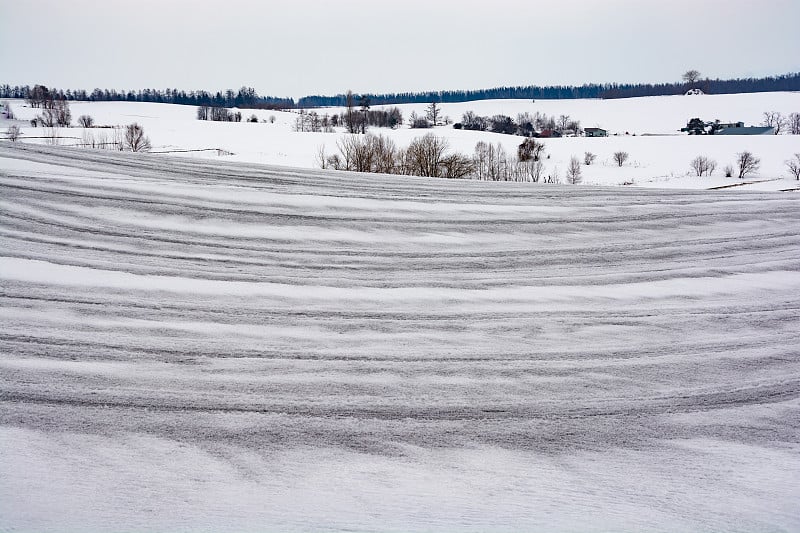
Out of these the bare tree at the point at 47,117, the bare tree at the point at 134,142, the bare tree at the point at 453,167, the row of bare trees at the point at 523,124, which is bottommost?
the bare tree at the point at 453,167

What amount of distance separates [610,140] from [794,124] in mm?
19721

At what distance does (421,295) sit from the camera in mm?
2760

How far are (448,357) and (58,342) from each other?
58.1 inches

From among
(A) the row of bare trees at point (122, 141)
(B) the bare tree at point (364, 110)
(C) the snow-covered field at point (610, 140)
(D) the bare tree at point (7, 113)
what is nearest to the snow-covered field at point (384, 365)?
(C) the snow-covered field at point (610, 140)

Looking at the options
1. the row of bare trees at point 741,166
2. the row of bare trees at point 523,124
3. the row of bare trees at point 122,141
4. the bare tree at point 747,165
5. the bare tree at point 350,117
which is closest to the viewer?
the row of bare trees at point 122,141

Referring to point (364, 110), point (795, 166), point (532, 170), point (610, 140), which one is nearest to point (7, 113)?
point (364, 110)

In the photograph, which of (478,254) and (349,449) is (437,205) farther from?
(349,449)

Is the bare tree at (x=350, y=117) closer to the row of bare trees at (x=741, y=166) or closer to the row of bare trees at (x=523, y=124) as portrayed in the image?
the row of bare trees at (x=523, y=124)

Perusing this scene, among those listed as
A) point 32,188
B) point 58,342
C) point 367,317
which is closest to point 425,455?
point 367,317

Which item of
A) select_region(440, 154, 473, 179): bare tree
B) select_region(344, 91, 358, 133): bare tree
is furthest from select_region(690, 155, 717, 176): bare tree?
select_region(344, 91, 358, 133): bare tree

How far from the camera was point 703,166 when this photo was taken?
3155 centimetres

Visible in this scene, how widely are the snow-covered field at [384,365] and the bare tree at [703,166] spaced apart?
3054cm

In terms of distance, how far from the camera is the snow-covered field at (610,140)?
95.5ft

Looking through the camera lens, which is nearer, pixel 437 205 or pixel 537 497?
pixel 537 497
